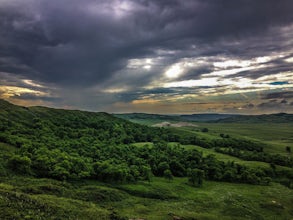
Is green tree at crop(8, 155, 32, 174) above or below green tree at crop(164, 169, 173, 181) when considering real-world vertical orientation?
above

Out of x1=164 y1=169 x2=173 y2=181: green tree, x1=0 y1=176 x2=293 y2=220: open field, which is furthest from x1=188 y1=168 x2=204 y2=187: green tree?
x1=164 y1=169 x2=173 y2=181: green tree

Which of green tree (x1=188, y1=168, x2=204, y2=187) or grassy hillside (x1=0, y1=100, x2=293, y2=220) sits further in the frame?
green tree (x1=188, y1=168, x2=204, y2=187)

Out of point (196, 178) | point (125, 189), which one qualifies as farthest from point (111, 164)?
point (196, 178)

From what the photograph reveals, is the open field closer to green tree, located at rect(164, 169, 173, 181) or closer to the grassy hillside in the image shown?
the grassy hillside

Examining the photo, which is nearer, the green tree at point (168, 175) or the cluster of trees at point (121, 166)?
the cluster of trees at point (121, 166)

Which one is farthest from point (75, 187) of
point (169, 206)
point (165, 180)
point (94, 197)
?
point (165, 180)

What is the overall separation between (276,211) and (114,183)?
65.3 meters

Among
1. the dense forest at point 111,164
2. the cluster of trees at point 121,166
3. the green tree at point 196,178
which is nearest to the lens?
the cluster of trees at point 121,166

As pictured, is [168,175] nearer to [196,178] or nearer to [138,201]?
[196,178]

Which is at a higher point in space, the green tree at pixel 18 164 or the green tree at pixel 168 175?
the green tree at pixel 18 164

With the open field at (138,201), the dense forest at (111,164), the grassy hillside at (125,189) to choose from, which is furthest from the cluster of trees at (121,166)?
the open field at (138,201)

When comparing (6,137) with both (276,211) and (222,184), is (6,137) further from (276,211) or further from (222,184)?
(276,211)

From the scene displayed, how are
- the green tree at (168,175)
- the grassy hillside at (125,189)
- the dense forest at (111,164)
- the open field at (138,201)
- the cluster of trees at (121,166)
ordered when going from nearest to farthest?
the open field at (138,201) → the grassy hillside at (125,189) → the cluster of trees at (121,166) → the dense forest at (111,164) → the green tree at (168,175)

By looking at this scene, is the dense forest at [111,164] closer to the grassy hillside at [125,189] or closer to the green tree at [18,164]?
the green tree at [18,164]
